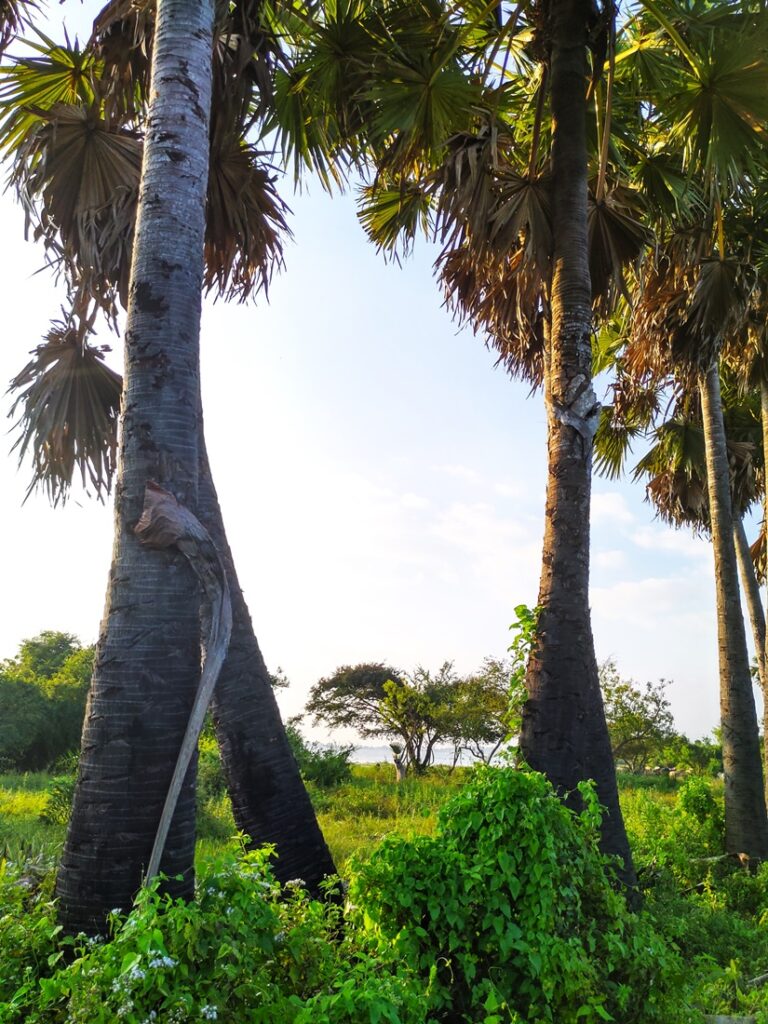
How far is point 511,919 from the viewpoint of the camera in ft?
11.8

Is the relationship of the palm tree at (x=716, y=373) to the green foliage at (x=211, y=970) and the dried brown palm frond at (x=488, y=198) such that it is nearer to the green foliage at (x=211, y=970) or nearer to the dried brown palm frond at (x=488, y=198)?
the dried brown palm frond at (x=488, y=198)

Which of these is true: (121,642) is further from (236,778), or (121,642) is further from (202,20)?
(202,20)

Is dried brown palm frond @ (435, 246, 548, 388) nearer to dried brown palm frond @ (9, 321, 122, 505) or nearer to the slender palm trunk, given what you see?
the slender palm trunk

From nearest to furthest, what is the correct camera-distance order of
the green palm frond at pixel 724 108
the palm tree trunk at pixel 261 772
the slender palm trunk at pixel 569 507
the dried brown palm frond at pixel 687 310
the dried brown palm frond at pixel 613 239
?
1. the palm tree trunk at pixel 261 772
2. the slender palm trunk at pixel 569 507
3. the green palm frond at pixel 724 108
4. the dried brown palm frond at pixel 613 239
5. the dried brown palm frond at pixel 687 310

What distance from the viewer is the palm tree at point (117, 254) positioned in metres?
5.25

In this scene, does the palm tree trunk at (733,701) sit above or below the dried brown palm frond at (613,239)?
below

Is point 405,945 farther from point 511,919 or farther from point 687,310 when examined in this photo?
point 687,310

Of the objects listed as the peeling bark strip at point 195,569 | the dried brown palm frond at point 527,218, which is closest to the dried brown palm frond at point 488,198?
the dried brown palm frond at point 527,218

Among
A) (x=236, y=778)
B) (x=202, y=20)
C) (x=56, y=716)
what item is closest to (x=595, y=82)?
(x=202, y=20)

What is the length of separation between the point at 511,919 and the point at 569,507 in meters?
3.70

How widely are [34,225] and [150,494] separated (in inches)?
191

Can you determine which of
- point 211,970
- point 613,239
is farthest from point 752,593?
point 211,970

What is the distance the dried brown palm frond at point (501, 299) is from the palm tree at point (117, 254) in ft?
7.00

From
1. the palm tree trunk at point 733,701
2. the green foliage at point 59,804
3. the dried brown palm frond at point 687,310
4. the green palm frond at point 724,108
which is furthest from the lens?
the green foliage at point 59,804
